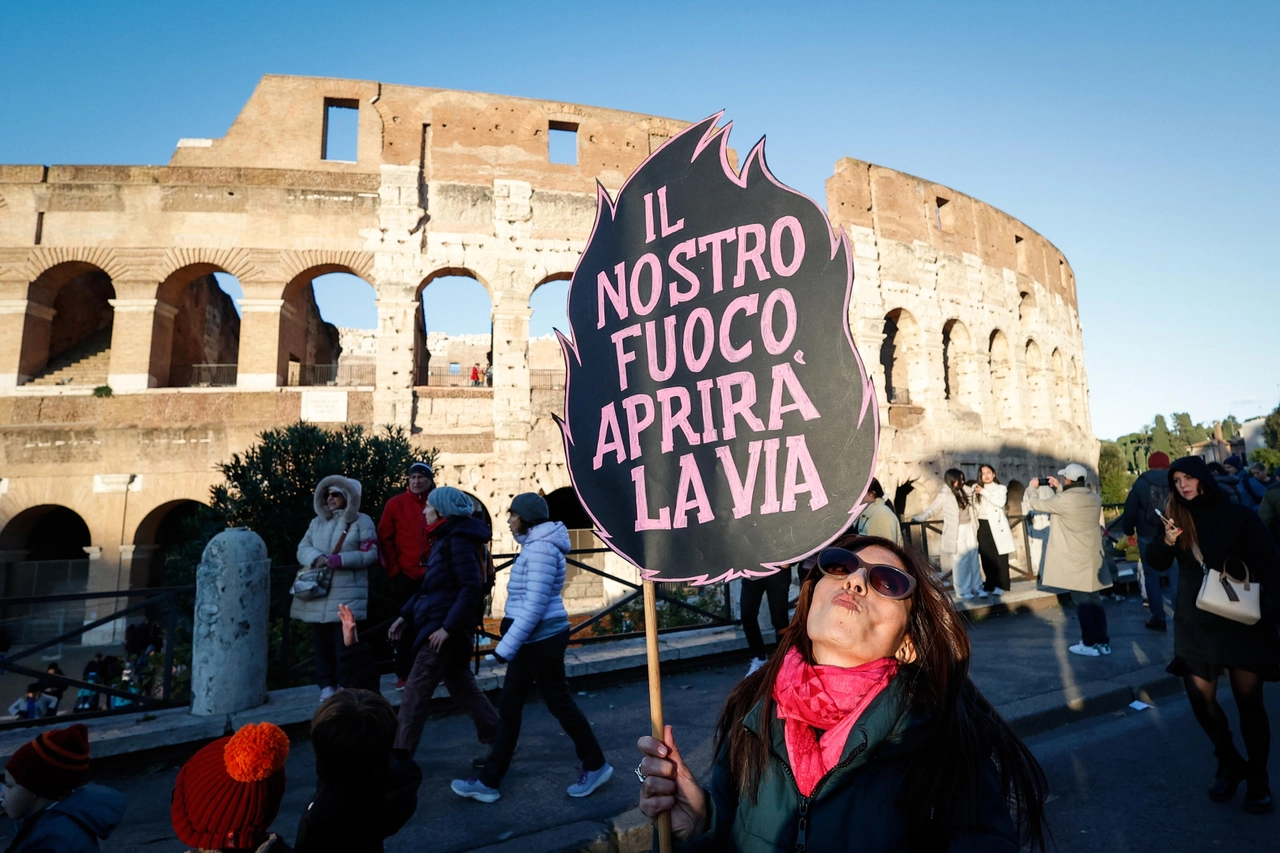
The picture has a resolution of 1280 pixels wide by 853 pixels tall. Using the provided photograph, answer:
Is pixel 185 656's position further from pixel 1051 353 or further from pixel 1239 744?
pixel 1051 353

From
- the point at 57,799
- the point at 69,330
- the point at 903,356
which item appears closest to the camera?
the point at 57,799

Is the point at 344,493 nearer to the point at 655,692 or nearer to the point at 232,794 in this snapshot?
the point at 232,794

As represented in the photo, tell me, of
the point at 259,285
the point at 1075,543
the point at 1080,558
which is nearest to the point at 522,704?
the point at 1080,558

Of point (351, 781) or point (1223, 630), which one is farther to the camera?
point (1223, 630)

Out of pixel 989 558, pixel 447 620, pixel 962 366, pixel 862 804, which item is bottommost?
pixel 989 558

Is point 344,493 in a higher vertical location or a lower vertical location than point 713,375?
lower

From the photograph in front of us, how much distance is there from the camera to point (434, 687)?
3.67 m

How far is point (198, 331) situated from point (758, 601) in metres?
15.5

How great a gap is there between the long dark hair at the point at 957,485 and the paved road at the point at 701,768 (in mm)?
2443

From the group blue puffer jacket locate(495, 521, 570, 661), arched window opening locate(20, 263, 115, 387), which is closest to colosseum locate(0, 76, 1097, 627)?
arched window opening locate(20, 263, 115, 387)

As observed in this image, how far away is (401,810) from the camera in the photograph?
6.92ft

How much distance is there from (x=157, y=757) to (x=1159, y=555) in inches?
233

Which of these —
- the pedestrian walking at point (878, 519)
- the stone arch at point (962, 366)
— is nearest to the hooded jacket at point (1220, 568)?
the pedestrian walking at point (878, 519)

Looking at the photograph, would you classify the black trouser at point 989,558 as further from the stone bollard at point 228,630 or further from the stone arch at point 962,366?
the stone arch at point 962,366
